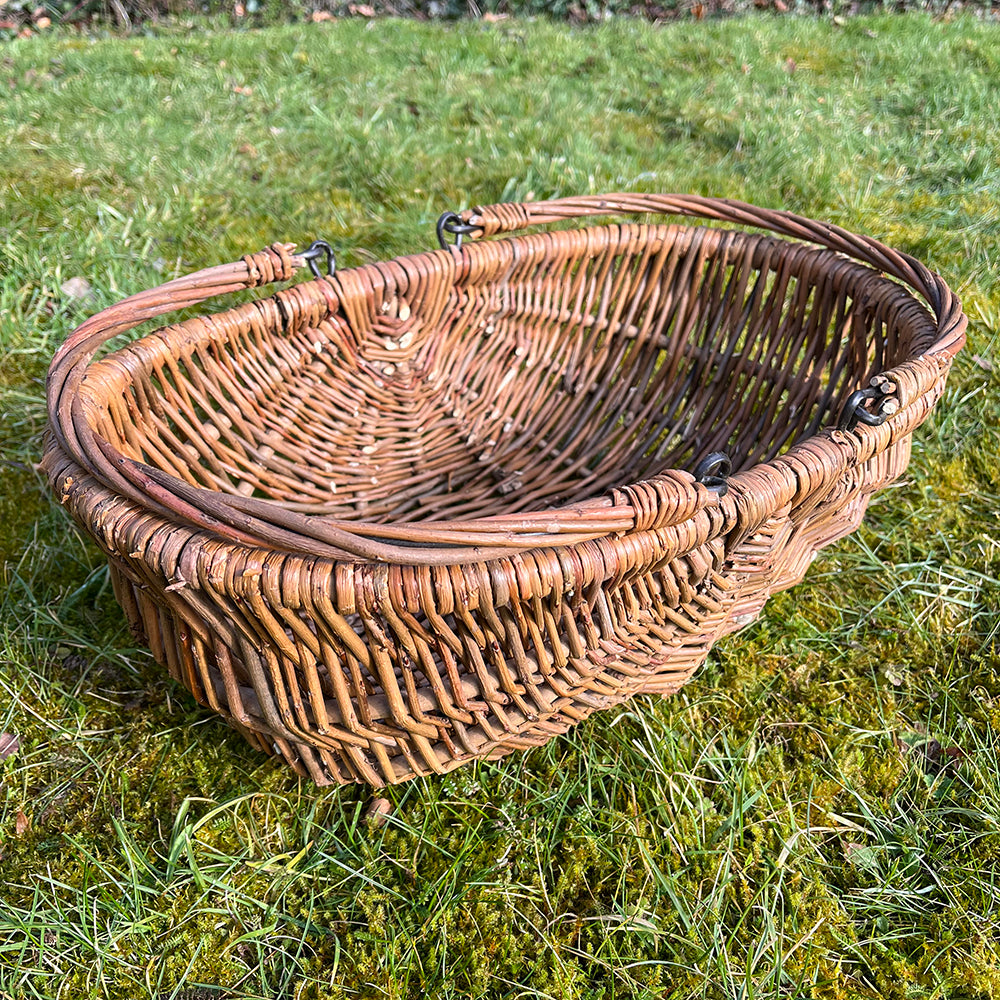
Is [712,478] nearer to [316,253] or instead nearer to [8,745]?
[316,253]

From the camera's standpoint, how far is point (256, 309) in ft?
5.24

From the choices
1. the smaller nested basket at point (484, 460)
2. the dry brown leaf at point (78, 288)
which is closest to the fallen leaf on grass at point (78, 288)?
the dry brown leaf at point (78, 288)

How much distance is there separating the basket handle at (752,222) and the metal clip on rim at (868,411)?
18 cm

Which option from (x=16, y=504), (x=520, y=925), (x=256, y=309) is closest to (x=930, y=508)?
(x=520, y=925)

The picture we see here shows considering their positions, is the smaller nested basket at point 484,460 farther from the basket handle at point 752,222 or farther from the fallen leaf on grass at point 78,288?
the fallen leaf on grass at point 78,288

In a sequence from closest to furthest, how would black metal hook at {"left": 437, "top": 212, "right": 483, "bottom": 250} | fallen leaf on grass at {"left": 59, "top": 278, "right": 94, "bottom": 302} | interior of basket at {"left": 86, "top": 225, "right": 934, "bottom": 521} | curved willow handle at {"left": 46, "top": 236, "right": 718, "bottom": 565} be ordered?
curved willow handle at {"left": 46, "top": 236, "right": 718, "bottom": 565} < interior of basket at {"left": 86, "top": 225, "right": 934, "bottom": 521} < black metal hook at {"left": 437, "top": 212, "right": 483, "bottom": 250} < fallen leaf on grass at {"left": 59, "top": 278, "right": 94, "bottom": 302}

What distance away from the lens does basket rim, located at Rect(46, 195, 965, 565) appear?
2.79 feet

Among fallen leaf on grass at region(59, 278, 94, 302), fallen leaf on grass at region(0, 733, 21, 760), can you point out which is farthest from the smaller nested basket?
fallen leaf on grass at region(59, 278, 94, 302)

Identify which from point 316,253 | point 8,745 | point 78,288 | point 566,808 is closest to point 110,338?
point 316,253

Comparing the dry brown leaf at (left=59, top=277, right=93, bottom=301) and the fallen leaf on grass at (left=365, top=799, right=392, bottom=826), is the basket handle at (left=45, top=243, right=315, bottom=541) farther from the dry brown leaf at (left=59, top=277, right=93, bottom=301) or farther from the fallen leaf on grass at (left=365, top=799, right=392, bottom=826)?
the dry brown leaf at (left=59, top=277, right=93, bottom=301)

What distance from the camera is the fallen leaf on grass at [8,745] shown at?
4.31 ft

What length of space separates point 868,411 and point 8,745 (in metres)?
1.44

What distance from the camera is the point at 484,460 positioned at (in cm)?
182

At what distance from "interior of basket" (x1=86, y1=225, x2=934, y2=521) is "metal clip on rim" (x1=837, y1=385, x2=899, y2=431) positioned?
1.08 ft
